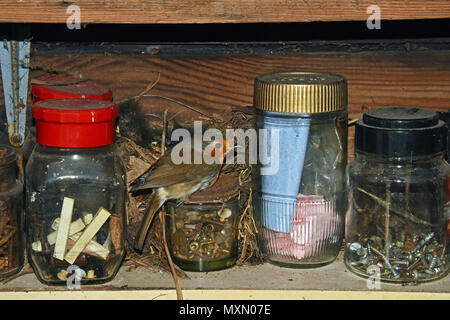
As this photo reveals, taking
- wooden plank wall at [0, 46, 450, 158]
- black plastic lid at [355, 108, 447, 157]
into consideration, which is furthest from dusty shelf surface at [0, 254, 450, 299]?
wooden plank wall at [0, 46, 450, 158]

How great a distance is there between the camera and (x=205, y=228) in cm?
111

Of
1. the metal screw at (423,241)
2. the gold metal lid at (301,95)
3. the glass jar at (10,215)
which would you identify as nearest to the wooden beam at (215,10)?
the gold metal lid at (301,95)

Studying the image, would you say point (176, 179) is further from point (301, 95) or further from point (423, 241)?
point (423, 241)

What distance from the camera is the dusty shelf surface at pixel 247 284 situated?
1.04 meters

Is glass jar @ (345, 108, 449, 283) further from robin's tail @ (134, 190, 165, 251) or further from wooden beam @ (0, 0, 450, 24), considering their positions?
robin's tail @ (134, 190, 165, 251)

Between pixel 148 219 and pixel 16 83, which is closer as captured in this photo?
pixel 148 219

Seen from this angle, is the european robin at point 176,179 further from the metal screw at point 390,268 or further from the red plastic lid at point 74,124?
the metal screw at point 390,268

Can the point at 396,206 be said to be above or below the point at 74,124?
below

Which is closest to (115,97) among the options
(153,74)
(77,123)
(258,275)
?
(153,74)

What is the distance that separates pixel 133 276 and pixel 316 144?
1.18 feet

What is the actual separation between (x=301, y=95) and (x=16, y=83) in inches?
21.2

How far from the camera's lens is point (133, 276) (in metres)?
1.10

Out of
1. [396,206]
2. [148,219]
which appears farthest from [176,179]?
[396,206]

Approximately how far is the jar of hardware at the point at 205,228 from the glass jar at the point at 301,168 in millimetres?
56
